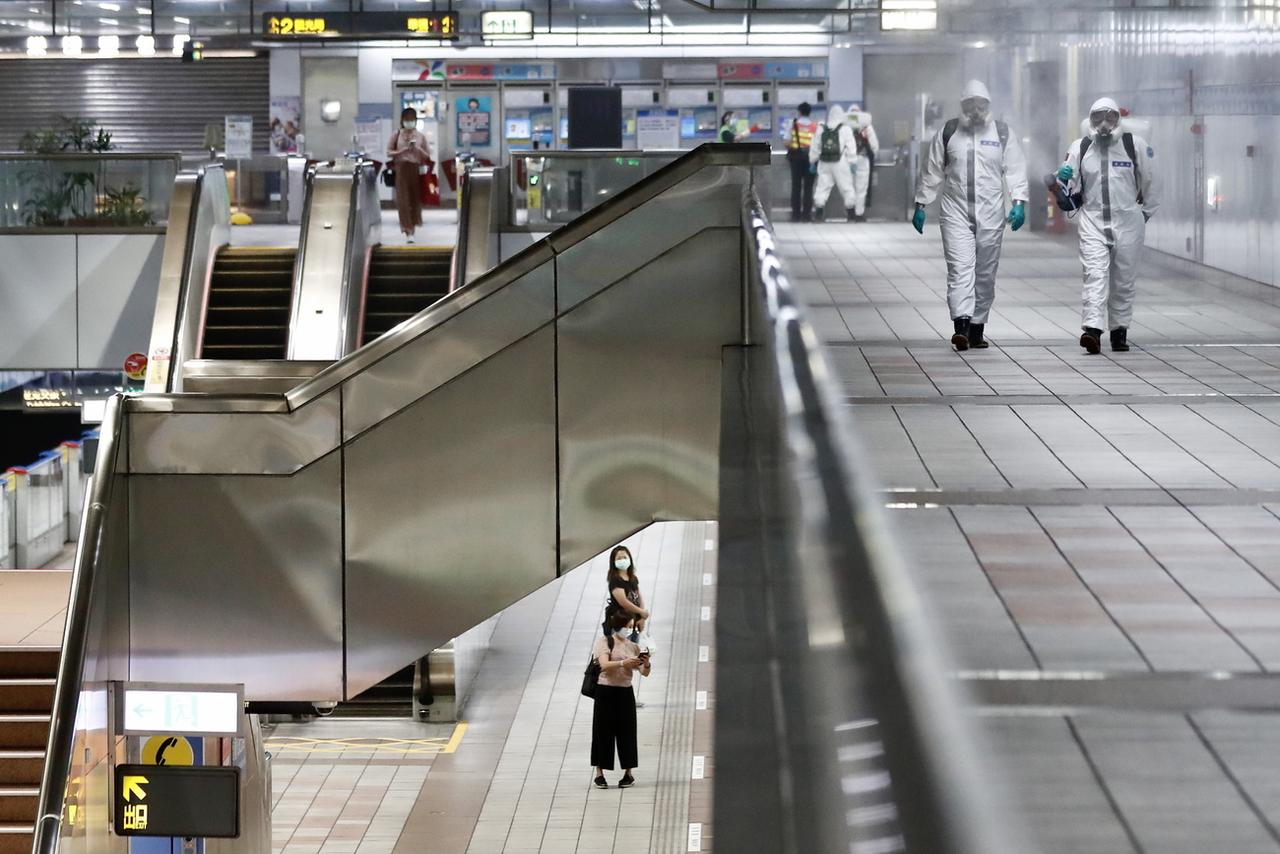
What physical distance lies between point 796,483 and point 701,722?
42.2ft

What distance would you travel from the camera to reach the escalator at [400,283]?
16.7 m

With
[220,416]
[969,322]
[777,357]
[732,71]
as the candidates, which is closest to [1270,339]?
[969,322]

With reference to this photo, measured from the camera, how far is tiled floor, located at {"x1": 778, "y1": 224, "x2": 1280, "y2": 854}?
242cm

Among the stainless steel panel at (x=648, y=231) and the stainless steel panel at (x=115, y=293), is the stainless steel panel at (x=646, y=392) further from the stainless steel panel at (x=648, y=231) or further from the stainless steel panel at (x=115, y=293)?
the stainless steel panel at (x=115, y=293)

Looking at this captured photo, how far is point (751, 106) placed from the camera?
3042 centimetres

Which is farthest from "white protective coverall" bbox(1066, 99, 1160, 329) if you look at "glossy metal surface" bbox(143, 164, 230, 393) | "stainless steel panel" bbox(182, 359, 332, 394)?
"glossy metal surface" bbox(143, 164, 230, 393)

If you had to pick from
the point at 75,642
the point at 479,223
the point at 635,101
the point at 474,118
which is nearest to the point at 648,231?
the point at 75,642

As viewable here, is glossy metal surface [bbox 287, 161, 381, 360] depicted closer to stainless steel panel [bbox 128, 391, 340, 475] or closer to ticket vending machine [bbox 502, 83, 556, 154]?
stainless steel panel [bbox 128, 391, 340, 475]

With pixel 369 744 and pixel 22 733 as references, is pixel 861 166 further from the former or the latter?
pixel 22 733

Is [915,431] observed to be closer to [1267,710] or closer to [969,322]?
[969,322]

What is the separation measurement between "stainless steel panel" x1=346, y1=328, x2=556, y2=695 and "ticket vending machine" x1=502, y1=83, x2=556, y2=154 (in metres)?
21.3

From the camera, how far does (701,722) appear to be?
14.7 m

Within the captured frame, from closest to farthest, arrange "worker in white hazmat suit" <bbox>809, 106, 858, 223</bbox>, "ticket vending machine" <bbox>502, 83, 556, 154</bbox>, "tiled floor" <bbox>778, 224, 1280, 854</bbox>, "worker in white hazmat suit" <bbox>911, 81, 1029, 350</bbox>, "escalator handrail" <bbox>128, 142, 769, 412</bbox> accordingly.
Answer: "tiled floor" <bbox>778, 224, 1280, 854</bbox> < "worker in white hazmat suit" <bbox>911, 81, 1029, 350</bbox> < "escalator handrail" <bbox>128, 142, 769, 412</bbox> < "worker in white hazmat suit" <bbox>809, 106, 858, 223</bbox> < "ticket vending machine" <bbox>502, 83, 556, 154</bbox>

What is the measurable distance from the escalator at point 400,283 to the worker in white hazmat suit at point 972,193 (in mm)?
8600
